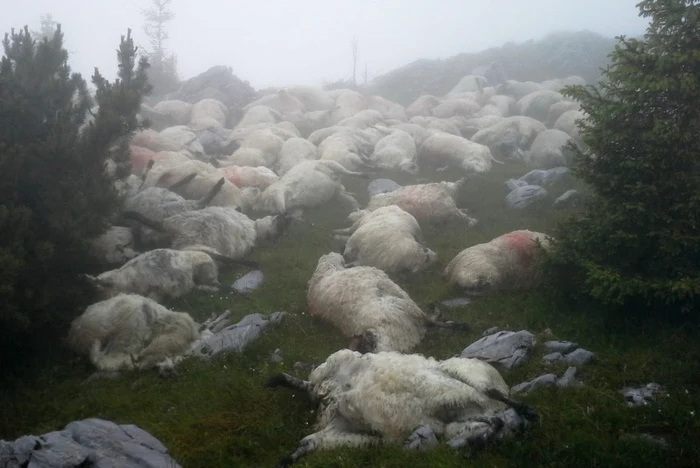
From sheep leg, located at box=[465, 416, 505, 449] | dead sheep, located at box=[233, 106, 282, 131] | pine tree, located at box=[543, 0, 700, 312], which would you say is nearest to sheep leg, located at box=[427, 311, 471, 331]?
pine tree, located at box=[543, 0, 700, 312]

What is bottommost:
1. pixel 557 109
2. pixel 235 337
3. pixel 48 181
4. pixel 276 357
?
pixel 276 357

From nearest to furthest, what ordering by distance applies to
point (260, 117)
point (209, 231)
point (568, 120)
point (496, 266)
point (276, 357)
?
point (276, 357)
point (496, 266)
point (209, 231)
point (568, 120)
point (260, 117)

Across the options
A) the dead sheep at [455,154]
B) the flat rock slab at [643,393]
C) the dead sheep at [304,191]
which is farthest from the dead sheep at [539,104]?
the flat rock slab at [643,393]

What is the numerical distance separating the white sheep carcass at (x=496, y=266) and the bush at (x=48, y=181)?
22.8ft

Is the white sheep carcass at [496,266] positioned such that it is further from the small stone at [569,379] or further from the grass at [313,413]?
the small stone at [569,379]

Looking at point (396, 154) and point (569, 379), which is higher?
point (396, 154)

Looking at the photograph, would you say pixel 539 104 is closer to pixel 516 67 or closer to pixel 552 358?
pixel 516 67

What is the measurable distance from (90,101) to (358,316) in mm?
7300

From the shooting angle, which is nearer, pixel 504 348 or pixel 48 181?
pixel 504 348

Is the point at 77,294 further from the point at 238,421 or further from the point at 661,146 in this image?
the point at 661,146

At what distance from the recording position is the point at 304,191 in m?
16.1

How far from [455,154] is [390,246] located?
9.69 m

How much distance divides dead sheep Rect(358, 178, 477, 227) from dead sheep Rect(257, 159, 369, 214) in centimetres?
158

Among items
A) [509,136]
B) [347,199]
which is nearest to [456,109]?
[509,136]
